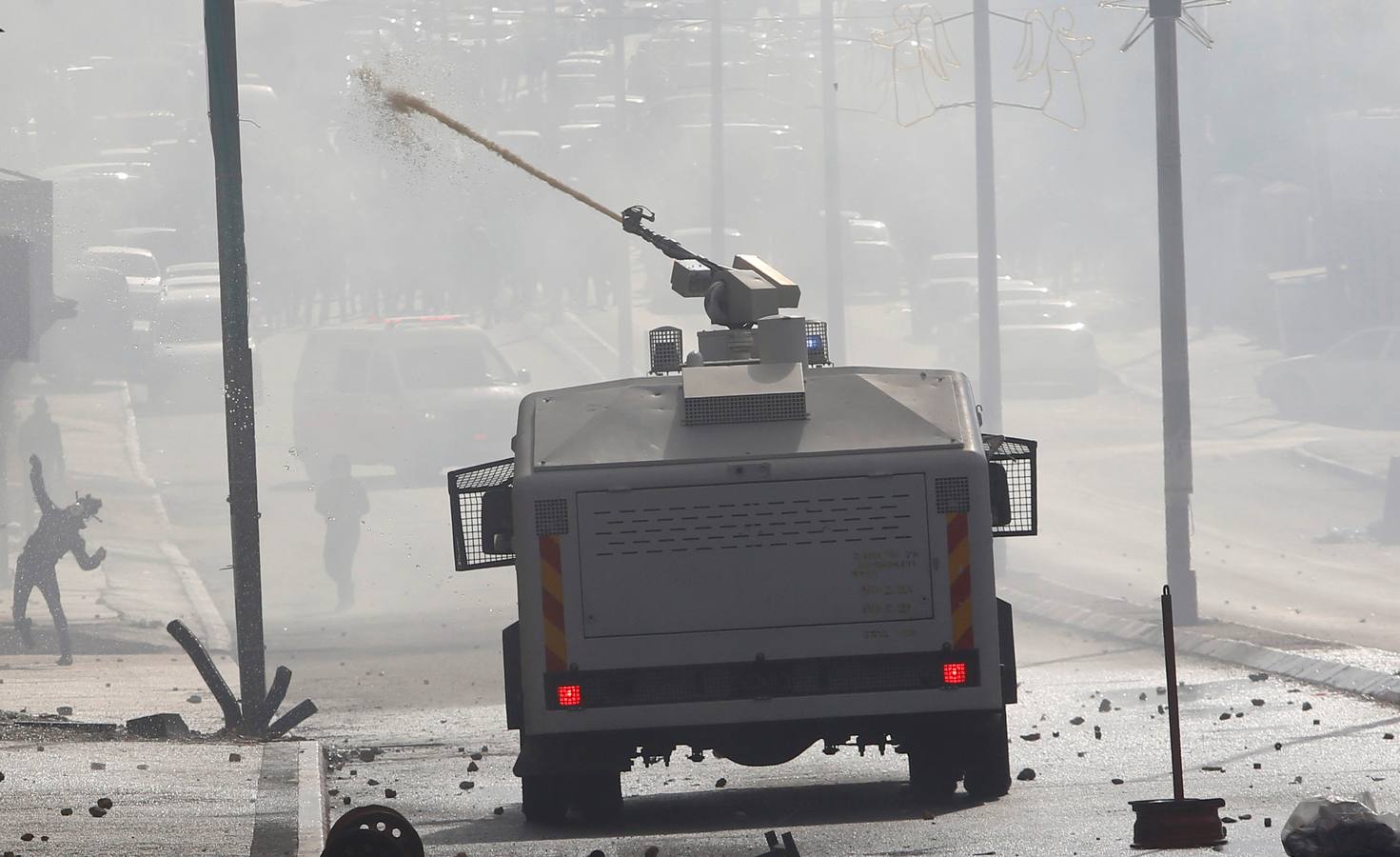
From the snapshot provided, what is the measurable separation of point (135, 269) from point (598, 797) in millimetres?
35743

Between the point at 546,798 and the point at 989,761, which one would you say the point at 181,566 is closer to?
the point at 546,798

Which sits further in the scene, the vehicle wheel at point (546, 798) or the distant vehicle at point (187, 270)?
the distant vehicle at point (187, 270)

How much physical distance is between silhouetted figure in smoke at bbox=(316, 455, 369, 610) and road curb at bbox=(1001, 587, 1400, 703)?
7786 mm

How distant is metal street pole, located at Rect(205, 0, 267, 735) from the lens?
12.2 m

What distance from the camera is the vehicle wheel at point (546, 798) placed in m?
8.80

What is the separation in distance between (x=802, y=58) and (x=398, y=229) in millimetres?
13100

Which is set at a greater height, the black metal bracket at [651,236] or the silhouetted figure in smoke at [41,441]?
the black metal bracket at [651,236]

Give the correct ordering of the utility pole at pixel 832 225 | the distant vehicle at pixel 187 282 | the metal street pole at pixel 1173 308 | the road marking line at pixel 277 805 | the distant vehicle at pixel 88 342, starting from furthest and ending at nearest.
A: the distant vehicle at pixel 187 282 < the distant vehicle at pixel 88 342 < the utility pole at pixel 832 225 < the metal street pole at pixel 1173 308 < the road marking line at pixel 277 805

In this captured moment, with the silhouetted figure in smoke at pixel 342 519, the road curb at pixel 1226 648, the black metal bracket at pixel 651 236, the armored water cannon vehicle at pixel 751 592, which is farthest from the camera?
the silhouetted figure in smoke at pixel 342 519

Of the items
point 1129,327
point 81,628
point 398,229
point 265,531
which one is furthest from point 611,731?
point 398,229

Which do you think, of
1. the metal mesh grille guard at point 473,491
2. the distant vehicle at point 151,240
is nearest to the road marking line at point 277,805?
the metal mesh grille guard at point 473,491

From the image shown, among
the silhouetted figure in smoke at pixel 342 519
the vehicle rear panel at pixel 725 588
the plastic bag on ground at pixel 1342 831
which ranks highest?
the vehicle rear panel at pixel 725 588

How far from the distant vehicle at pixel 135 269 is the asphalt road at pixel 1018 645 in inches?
108

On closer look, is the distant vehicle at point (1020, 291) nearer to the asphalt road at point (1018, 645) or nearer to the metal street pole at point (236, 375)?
the asphalt road at point (1018, 645)
